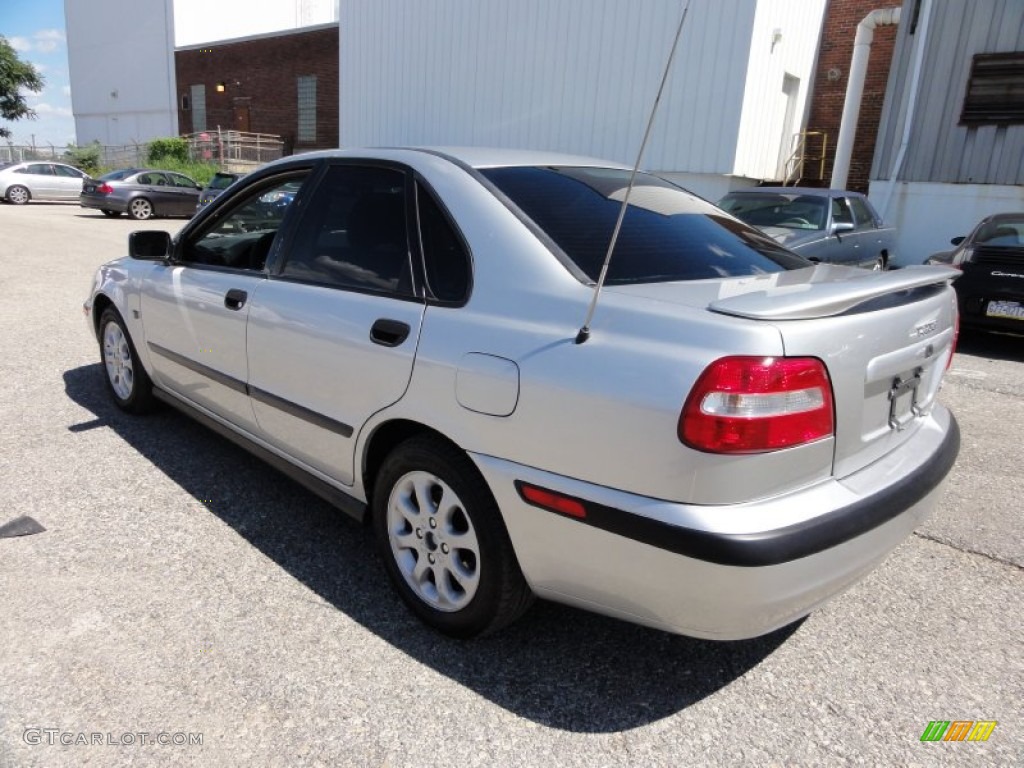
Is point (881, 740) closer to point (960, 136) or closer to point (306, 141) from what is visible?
point (960, 136)

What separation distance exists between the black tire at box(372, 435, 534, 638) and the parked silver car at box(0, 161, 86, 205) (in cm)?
2532

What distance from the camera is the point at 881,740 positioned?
2092 millimetres

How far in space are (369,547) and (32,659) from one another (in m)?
1.23

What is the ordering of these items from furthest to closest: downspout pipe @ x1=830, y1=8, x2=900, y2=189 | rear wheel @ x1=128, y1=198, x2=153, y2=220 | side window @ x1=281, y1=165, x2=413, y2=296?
rear wheel @ x1=128, y1=198, x2=153, y2=220, downspout pipe @ x1=830, y1=8, x2=900, y2=189, side window @ x1=281, y1=165, x2=413, y2=296

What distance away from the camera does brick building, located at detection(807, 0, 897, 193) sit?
16.7m

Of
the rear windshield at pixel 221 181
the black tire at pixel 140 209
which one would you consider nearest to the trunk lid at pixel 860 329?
the rear windshield at pixel 221 181

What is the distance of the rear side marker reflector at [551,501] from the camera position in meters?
1.98

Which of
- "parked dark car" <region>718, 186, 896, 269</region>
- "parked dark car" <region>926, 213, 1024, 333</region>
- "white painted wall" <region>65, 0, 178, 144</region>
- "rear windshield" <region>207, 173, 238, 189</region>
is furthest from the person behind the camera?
"white painted wall" <region>65, 0, 178, 144</region>

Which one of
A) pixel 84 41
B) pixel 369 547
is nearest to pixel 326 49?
pixel 84 41

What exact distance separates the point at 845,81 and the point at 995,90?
5.28 metres

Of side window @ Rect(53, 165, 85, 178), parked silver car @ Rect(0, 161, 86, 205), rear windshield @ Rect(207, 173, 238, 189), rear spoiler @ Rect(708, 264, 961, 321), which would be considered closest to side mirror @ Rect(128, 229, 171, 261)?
rear spoiler @ Rect(708, 264, 961, 321)

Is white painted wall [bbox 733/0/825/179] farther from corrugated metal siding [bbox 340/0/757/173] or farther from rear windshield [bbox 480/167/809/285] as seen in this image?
rear windshield [bbox 480/167/809/285]

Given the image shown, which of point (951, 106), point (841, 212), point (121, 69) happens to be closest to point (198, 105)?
point (121, 69)

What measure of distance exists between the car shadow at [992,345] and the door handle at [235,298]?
7053 mm
